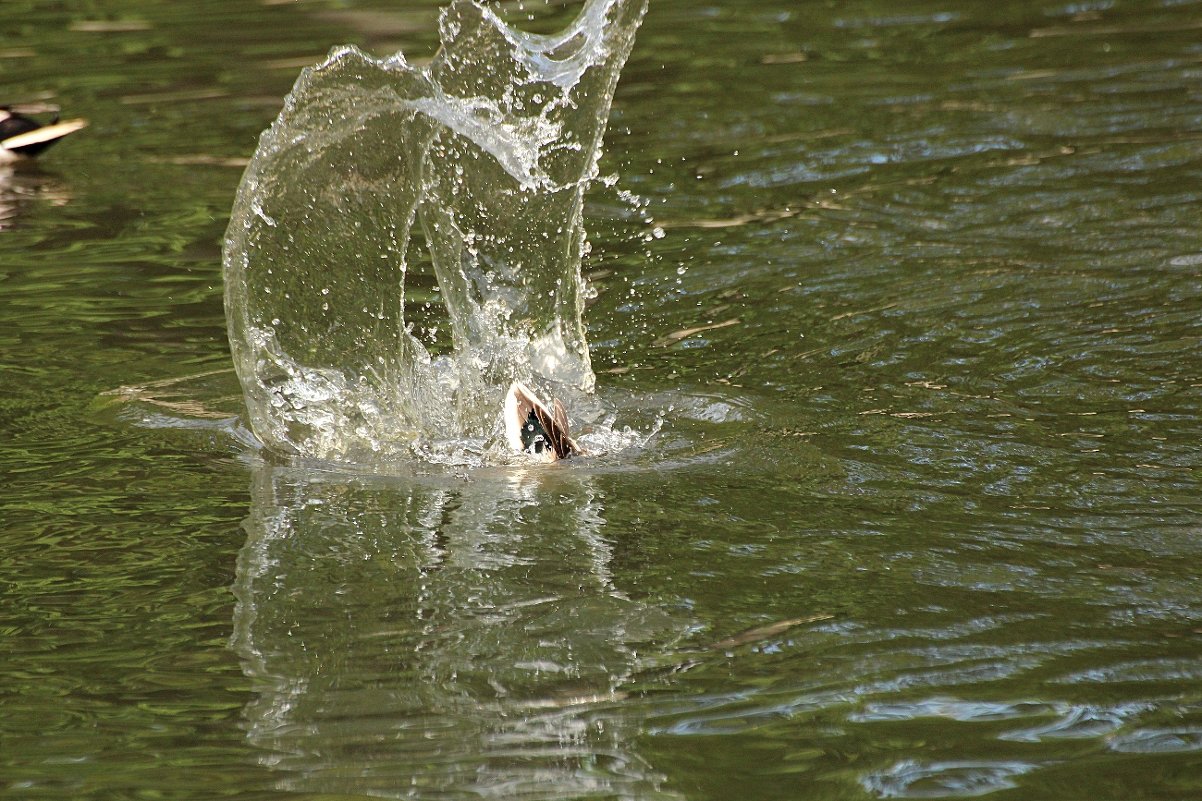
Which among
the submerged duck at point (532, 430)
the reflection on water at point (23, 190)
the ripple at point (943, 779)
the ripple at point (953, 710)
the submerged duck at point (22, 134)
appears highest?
the submerged duck at point (22, 134)

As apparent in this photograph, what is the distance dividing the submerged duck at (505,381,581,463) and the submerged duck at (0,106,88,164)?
5642 millimetres

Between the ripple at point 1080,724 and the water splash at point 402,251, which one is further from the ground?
the water splash at point 402,251

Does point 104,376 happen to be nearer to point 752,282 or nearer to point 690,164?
point 752,282

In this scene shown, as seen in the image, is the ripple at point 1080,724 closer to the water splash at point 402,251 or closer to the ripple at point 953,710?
the ripple at point 953,710

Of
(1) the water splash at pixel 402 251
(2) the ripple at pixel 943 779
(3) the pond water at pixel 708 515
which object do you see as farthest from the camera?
(1) the water splash at pixel 402 251

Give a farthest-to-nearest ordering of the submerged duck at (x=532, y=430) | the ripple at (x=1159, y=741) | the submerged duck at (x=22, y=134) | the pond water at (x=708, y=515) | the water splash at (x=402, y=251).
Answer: the submerged duck at (x=22, y=134) < the water splash at (x=402, y=251) < the submerged duck at (x=532, y=430) < the pond water at (x=708, y=515) < the ripple at (x=1159, y=741)

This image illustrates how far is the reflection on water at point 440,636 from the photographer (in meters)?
3.61

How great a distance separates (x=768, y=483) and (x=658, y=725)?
1.58 metres

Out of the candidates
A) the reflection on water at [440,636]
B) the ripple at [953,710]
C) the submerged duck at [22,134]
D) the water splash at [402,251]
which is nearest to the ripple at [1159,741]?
the ripple at [953,710]

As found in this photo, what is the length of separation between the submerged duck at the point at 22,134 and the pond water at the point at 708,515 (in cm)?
56

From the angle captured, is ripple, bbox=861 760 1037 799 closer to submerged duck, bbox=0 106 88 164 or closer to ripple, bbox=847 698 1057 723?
ripple, bbox=847 698 1057 723

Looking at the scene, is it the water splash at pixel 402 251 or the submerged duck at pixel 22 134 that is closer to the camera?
the water splash at pixel 402 251

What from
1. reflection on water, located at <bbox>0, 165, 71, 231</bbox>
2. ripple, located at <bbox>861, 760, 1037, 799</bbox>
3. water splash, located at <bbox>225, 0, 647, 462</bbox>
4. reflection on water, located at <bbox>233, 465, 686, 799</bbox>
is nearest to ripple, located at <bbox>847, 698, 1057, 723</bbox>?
ripple, located at <bbox>861, 760, 1037, 799</bbox>

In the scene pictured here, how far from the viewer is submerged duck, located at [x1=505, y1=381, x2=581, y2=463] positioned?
17.9ft
